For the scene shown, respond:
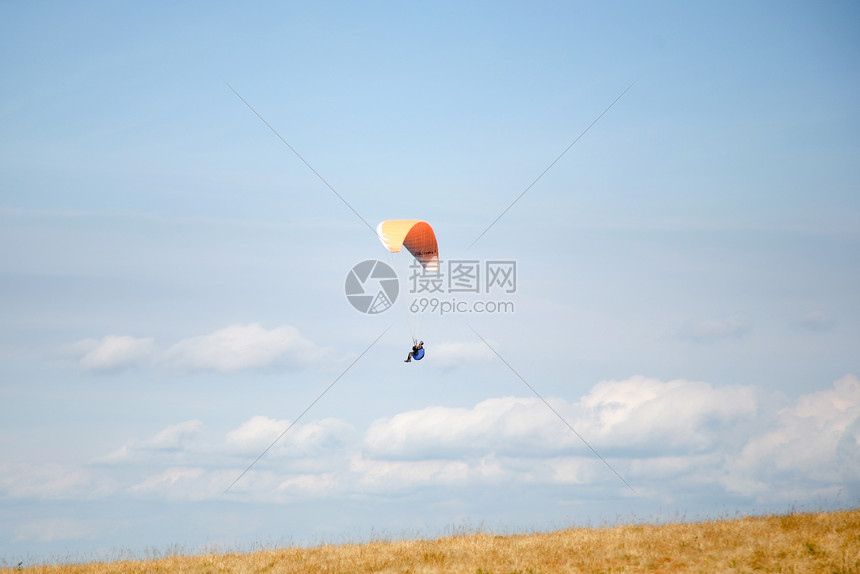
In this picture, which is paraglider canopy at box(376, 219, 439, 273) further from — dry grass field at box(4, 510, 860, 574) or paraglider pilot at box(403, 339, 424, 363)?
dry grass field at box(4, 510, 860, 574)

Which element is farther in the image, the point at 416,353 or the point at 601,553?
the point at 416,353

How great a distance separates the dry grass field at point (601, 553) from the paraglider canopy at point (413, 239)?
446 inches

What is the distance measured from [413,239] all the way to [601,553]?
1466 centimetres

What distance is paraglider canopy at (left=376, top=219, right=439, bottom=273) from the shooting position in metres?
29.8

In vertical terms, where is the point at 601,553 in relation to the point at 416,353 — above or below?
below

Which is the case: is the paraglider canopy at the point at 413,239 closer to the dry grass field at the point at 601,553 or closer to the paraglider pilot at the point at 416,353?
the paraglider pilot at the point at 416,353

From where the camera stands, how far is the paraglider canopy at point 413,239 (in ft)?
97.7

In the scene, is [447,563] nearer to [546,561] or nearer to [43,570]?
[546,561]

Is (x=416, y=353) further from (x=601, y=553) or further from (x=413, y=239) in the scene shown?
(x=601, y=553)

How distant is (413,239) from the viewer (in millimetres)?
31656

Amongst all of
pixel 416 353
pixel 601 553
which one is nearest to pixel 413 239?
pixel 416 353

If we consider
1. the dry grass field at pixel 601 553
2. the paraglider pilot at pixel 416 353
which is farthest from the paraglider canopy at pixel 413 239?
the dry grass field at pixel 601 553

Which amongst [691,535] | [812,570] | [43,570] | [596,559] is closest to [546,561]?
[596,559]

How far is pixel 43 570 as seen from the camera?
24.8 m
